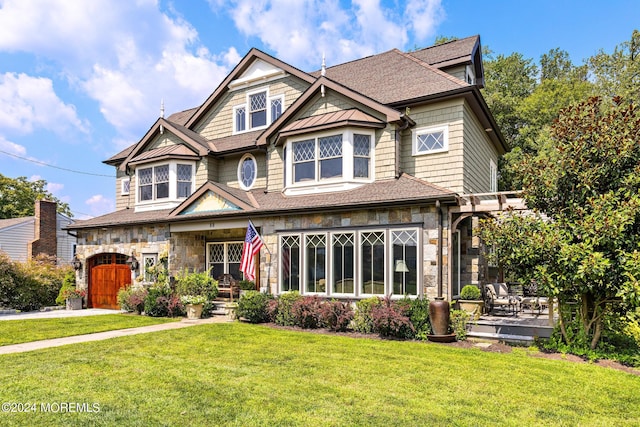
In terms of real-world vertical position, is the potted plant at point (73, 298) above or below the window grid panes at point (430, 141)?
below

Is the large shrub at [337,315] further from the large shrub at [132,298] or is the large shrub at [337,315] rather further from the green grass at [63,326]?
the large shrub at [132,298]

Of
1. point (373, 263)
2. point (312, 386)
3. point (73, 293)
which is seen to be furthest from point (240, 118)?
point (312, 386)

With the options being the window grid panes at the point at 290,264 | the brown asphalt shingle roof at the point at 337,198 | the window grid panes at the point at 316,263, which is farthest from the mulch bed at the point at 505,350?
the brown asphalt shingle roof at the point at 337,198

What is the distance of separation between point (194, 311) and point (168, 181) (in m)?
6.03

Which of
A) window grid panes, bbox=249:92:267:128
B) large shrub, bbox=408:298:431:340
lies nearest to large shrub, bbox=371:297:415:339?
large shrub, bbox=408:298:431:340

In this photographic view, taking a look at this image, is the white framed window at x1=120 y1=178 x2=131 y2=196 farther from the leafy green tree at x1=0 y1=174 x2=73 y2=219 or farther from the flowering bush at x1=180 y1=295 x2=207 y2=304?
the leafy green tree at x1=0 y1=174 x2=73 y2=219

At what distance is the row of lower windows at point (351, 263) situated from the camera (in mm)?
11328

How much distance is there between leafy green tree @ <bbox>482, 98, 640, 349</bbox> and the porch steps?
100cm

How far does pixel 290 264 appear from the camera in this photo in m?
13.2

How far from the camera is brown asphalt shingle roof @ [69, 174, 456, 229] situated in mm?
11227

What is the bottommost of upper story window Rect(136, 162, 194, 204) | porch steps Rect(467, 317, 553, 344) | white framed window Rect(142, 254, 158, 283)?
porch steps Rect(467, 317, 553, 344)

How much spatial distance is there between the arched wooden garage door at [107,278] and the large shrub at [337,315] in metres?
9.50

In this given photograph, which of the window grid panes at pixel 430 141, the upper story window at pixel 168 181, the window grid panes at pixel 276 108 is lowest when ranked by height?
the upper story window at pixel 168 181

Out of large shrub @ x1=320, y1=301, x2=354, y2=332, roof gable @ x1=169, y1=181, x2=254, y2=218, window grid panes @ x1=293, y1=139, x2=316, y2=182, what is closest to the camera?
large shrub @ x1=320, y1=301, x2=354, y2=332
